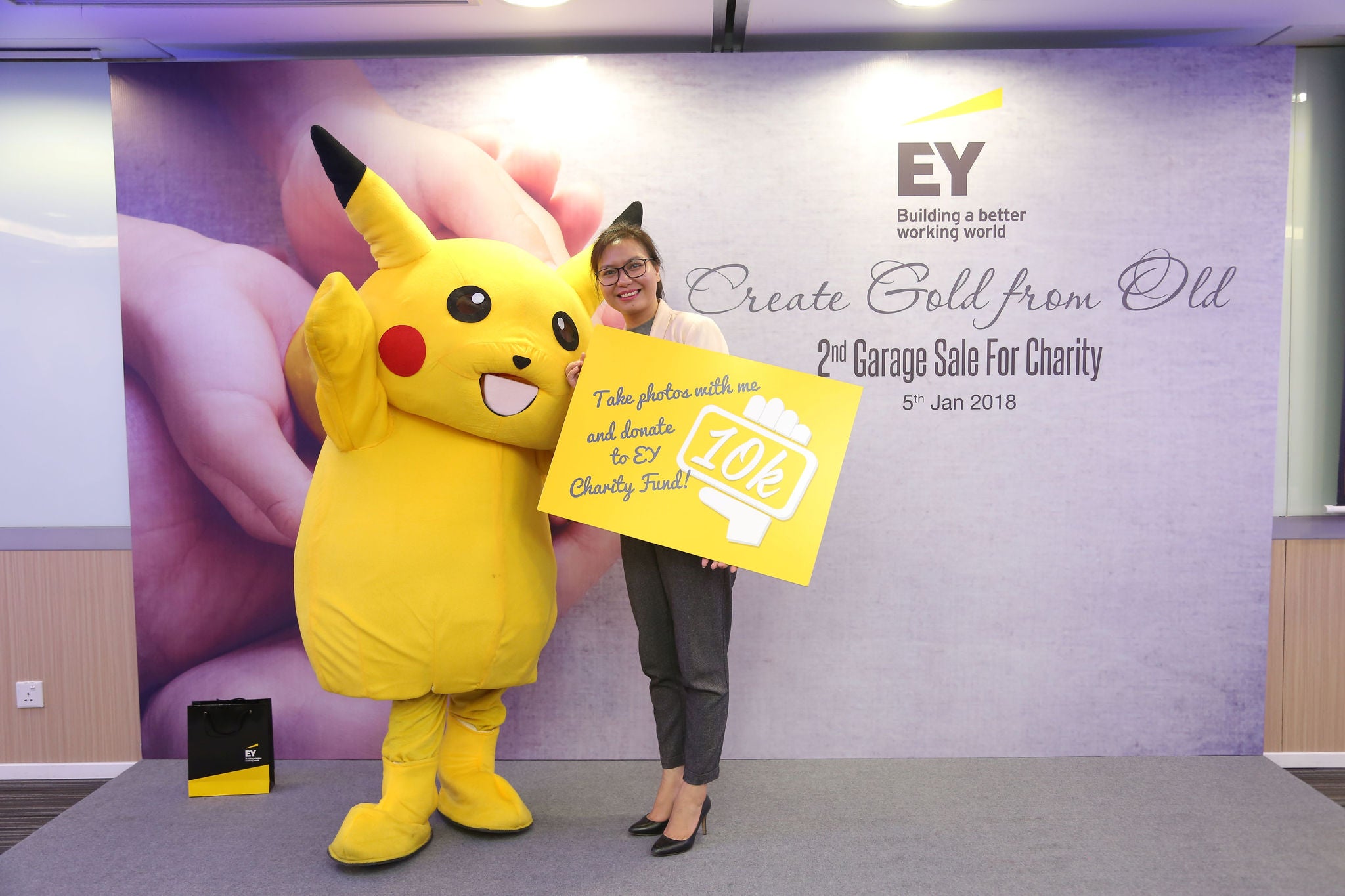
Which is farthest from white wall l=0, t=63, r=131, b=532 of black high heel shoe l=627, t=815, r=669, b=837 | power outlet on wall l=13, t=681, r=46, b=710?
black high heel shoe l=627, t=815, r=669, b=837

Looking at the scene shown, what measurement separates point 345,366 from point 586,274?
0.69m

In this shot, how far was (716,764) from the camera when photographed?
221cm

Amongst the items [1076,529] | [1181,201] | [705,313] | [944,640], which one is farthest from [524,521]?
[1181,201]

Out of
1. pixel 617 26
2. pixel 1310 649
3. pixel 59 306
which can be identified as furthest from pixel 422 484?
pixel 1310 649

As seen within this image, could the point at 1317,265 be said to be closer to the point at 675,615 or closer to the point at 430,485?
the point at 675,615

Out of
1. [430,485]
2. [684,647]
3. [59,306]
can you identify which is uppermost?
[59,306]

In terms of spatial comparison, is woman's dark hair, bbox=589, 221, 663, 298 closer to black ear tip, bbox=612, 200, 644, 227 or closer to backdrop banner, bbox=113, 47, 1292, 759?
black ear tip, bbox=612, 200, 644, 227

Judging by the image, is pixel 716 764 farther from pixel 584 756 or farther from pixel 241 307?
pixel 241 307

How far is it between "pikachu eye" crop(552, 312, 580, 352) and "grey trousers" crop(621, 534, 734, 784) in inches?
20.1

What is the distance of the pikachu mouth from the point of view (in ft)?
6.79

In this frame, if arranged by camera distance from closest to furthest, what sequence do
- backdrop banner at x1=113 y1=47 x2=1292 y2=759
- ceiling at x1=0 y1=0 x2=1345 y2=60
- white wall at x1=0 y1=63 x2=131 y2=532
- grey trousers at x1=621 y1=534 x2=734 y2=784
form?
grey trousers at x1=621 y1=534 x2=734 y2=784
ceiling at x1=0 y1=0 x2=1345 y2=60
backdrop banner at x1=113 y1=47 x2=1292 y2=759
white wall at x1=0 y1=63 x2=131 y2=532

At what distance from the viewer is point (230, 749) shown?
259cm

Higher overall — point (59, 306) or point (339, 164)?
point (339, 164)

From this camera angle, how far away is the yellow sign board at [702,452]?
2098 mm
